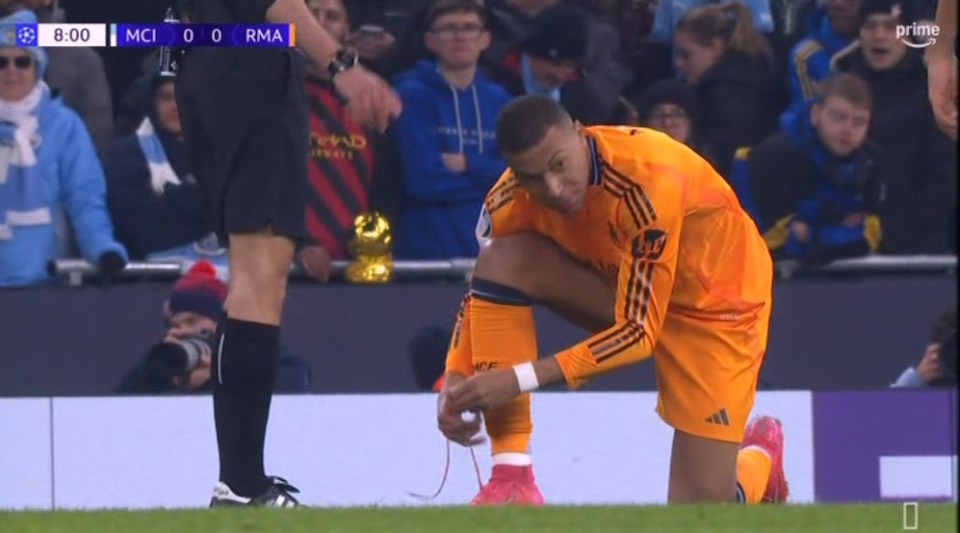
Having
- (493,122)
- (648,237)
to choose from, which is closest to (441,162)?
(493,122)

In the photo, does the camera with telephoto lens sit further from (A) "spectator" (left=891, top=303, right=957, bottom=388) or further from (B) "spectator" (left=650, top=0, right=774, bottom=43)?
(A) "spectator" (left=891, top=303, right=957, bottom=388)

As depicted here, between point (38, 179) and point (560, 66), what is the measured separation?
2.04m

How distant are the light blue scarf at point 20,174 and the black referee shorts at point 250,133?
2673mm

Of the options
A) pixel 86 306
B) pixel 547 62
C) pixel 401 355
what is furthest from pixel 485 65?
pixel 86 306

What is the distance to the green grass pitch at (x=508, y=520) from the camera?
5172 millimetres

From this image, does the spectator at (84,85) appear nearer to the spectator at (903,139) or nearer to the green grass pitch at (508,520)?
the spectator at (903,139)

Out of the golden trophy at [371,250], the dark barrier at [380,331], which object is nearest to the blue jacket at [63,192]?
the dark barrier at [380,331]

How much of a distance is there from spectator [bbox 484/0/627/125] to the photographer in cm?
140

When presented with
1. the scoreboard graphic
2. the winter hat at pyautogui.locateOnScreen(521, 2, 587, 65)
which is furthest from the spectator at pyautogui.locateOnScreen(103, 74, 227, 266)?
the winter hat at pyautogui.locateOnScreen(521, 2, 587, 65)

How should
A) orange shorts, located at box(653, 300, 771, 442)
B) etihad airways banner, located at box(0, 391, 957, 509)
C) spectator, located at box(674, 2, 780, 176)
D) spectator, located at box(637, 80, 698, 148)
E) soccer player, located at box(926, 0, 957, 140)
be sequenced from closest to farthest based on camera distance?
soccer player, located at box(926, 0, 957, 140), orange shorts, located at box(653, 300, 771, 442), etihad airways banner, located at box(0, 391, 957, 509), spectator, located at box(637, 80, 698, 148), spectator, located at box(674, 2, 780, 176)

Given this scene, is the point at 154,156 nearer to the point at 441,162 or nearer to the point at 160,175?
the point at 160,175

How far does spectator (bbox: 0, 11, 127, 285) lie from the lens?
853 centimetres

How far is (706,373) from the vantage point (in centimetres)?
684

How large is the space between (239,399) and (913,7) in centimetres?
414
